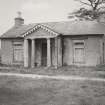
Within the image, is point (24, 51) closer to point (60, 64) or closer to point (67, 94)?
point (60, 64)

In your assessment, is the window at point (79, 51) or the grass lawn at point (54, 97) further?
the window at point (79, 51)

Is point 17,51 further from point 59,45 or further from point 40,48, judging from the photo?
point 59,45

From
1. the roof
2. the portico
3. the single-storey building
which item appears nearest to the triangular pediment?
the single-storey building

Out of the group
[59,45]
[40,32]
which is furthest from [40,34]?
[59,45]

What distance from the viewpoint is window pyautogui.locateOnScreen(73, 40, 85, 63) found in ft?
63.3

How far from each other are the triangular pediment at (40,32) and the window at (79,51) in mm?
2736

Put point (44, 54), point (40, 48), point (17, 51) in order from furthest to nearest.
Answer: point (17, 51)
point (44, 54)
point (40, 48)

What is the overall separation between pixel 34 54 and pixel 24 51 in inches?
54.7

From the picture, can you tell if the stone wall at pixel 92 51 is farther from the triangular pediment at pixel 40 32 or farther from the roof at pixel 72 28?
the triangular pediment at pixel 40 32

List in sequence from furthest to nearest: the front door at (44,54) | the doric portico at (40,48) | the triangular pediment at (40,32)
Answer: the front door at (44,54), the doric portico at (40,48), the triangular pediment at (40,32)

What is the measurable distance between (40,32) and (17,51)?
4.68m

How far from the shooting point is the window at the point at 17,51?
21906 mm

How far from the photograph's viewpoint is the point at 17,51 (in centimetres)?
2212

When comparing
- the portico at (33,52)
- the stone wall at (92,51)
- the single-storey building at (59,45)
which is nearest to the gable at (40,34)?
the single-storey building at (59,45)
